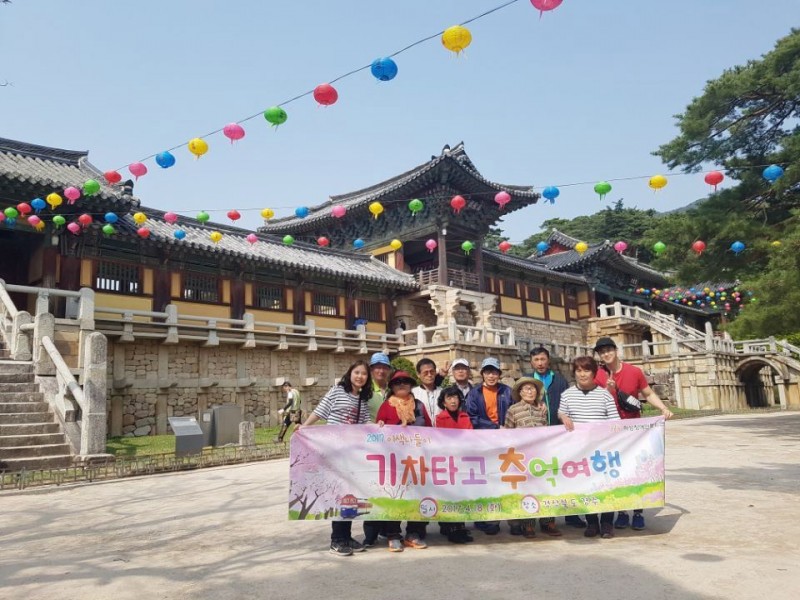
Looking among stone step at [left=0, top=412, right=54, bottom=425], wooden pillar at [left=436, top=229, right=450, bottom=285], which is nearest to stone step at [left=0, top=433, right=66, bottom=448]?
stone step at [left=0, top=412, right=54, bottom=425]

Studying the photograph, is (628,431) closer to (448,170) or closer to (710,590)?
(710,590)

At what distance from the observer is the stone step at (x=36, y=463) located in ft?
30.1

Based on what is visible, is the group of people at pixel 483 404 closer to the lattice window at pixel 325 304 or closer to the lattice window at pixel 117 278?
the lattice window at pixel 117 278

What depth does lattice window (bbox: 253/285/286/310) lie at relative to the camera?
2070 cm

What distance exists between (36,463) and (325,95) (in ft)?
24.7

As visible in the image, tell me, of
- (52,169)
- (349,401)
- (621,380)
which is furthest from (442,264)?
(349,401)

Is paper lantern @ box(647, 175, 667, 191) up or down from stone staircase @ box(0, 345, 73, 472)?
up

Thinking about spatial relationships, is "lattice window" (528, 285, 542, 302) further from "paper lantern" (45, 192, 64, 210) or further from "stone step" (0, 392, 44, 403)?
"stone step" (0, 392, 44, 403)

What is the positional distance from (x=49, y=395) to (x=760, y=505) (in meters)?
11.3

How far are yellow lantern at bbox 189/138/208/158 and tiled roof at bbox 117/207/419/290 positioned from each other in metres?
7.98

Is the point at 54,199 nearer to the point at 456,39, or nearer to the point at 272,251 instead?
the point at 272,251

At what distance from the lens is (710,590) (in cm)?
345

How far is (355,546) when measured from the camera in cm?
480

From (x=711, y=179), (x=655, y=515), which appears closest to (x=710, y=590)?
(x=655, y=515)
